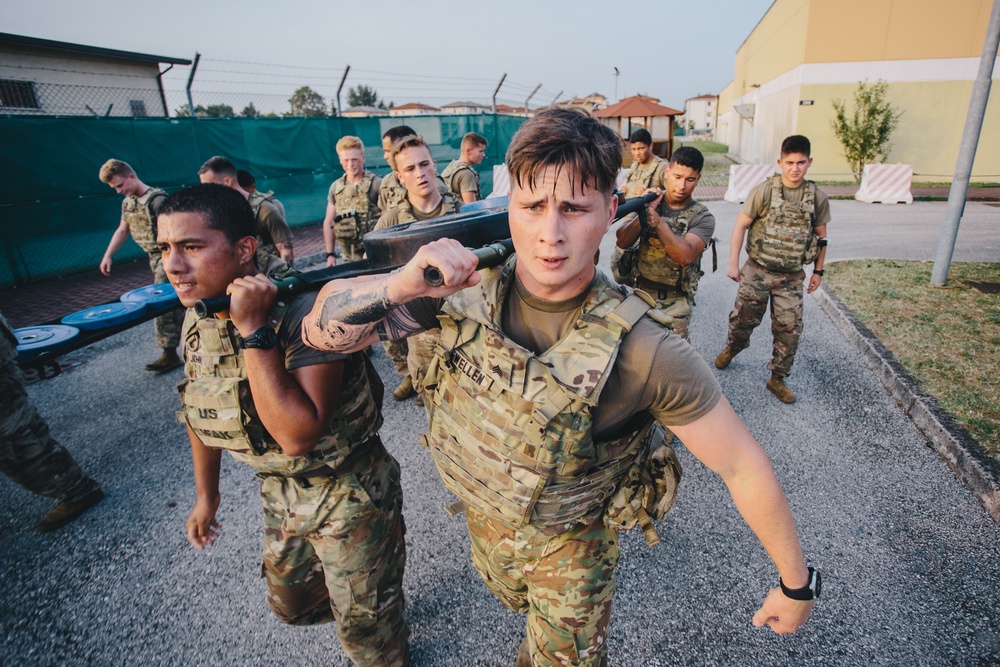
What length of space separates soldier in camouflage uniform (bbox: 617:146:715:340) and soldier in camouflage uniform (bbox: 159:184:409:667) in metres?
2.68

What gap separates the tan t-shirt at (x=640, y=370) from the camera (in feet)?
4.55

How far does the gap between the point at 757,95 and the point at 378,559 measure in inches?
1468

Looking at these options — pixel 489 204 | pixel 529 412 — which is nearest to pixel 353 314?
pixel 529 412

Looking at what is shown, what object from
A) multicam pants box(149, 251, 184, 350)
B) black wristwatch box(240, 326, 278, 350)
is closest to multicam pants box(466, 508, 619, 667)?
black wristwatch box(240, 326, 278, 350)

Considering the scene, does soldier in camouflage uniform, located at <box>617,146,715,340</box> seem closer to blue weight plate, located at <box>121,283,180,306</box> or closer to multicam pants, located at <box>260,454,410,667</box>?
multicam pants, located at <box>260,454,410,667</box>

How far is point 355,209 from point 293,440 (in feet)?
16.2

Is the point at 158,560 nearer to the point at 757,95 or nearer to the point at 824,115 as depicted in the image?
the point at 824,115

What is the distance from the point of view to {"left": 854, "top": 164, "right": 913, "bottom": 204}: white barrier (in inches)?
565

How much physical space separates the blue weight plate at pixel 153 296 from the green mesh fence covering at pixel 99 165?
21.0 ft

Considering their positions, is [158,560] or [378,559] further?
[158,560]

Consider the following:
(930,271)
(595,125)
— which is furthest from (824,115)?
(595,125)

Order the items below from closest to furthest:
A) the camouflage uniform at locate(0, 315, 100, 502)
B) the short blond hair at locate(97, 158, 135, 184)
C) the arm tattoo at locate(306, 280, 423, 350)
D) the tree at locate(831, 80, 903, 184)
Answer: the arm tattoo at locate(306, 280, 423, 350), the camouflage uniform at locate(0, 315, 100, 502), the short blond hair at locate(97, 158, 135, 184), the tree at locate(831, 80, 903, 184)

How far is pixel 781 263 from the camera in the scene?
177 inches

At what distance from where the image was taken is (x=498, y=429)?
5.02ft
